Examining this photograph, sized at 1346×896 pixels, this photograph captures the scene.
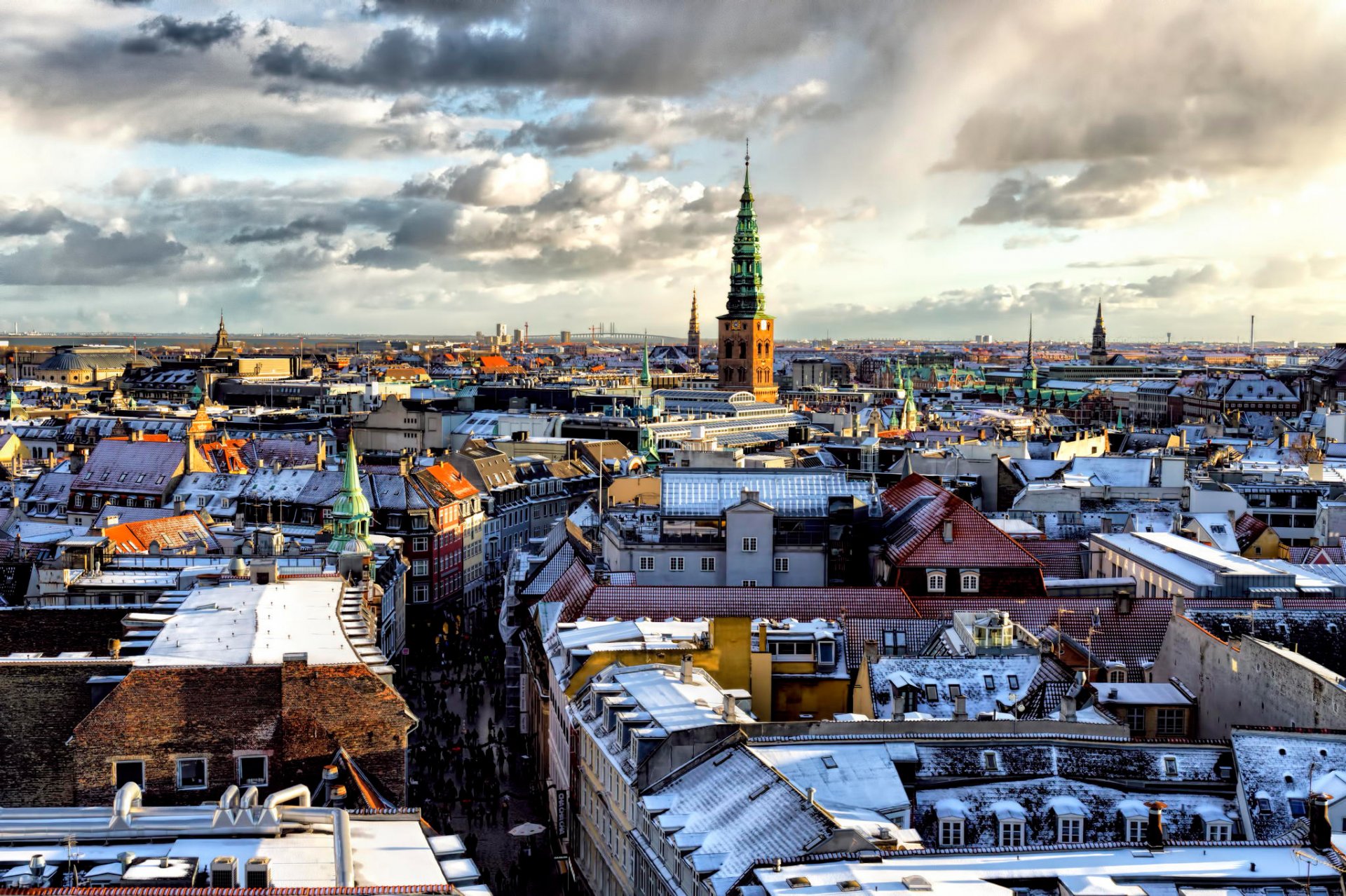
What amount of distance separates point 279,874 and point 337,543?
42791 millimetres

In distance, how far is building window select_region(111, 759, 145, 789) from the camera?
33031 mm

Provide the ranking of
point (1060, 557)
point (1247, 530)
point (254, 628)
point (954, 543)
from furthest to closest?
point (1247, 530), point (1060, 557), point (954, 543), point (254, 628)

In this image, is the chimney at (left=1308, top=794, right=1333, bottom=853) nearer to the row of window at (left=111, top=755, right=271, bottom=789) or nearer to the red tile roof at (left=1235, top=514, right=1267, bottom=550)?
the row of window at (left=111, top=755, right=271, bottom=789)

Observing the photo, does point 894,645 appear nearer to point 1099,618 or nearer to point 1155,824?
point 1099,618

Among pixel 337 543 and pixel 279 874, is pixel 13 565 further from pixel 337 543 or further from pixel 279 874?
pixel 279 874

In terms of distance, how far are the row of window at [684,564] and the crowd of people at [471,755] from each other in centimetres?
851

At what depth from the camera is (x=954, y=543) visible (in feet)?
191

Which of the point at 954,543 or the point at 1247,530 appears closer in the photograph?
the point at 954,543

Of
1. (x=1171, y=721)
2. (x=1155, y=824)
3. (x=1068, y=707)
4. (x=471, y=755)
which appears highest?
(x=1068, y=707)

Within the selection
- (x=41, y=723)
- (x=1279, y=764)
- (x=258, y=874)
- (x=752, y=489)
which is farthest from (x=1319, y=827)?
(x=752, y=489)

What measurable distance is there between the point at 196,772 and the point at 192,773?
89 mm

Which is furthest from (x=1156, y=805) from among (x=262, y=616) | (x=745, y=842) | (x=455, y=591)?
(x=455, y=591)

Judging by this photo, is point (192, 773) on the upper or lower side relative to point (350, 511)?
lower

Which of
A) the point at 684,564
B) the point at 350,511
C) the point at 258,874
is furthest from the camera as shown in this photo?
the point at 350,511
